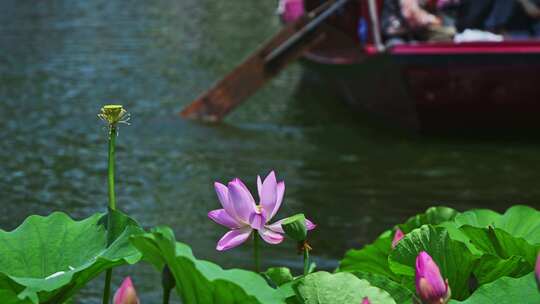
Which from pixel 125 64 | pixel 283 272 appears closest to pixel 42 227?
pixel 283 272

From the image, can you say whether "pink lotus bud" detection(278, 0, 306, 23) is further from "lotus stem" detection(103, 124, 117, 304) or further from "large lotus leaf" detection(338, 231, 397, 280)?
"lotus stem" detection(103, 124, 117, 304)

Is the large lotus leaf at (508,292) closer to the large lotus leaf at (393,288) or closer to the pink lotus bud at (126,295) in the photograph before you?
the large lotus leaf at (393,288)

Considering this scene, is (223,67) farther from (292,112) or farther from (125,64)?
(292,112)

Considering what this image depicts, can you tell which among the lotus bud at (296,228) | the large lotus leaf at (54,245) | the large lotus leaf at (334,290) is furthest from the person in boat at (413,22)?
the large lotus leaf at (334,290)

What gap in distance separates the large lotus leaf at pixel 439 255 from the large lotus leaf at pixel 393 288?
15 cm

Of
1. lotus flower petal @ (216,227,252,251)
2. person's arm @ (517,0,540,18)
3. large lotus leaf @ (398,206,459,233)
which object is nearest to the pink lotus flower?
lotus flower petal @ (216,227,252,251)

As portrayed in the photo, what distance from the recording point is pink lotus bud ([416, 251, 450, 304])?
1764 mm

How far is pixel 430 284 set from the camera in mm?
1767

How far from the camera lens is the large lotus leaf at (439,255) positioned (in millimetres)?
2137

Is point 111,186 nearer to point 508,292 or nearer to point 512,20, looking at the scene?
point 508,292

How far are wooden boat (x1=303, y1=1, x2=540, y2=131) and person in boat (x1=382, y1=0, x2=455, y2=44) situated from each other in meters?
0.15

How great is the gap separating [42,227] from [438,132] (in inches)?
308

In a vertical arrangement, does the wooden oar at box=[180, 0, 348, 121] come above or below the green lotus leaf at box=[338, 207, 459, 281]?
below

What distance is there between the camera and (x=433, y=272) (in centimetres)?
177
